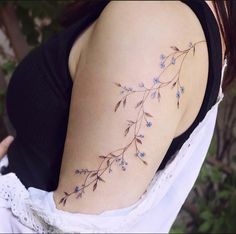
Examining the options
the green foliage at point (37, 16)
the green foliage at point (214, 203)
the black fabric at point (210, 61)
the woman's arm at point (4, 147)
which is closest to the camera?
the black fabric at point (210, 61)

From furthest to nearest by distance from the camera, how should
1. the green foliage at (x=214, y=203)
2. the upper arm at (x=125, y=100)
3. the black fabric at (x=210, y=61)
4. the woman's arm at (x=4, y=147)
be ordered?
the green foliage at (x=214, y=203), the woman's arm at (x=4, y=147), the black fabric at (x=210, y=61), the upper arm at (x=125, y=100)

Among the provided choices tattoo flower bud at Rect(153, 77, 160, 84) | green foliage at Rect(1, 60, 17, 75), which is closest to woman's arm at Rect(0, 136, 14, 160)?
tattoo flower bud at Rect(153, 77, 160, 84)

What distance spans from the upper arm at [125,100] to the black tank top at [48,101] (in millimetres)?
75

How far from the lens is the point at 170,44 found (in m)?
0.81

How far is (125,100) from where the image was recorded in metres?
0.82

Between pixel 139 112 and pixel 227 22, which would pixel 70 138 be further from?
pixel 227 22

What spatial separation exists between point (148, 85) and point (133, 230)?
318 mm

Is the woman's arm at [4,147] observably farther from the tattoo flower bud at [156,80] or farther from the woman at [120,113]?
the tattoo flower bud at [156,80]

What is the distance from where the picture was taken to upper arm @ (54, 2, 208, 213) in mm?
788

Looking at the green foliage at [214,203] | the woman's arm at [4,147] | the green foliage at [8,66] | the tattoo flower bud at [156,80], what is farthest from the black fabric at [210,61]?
the green foliage at [8,66]

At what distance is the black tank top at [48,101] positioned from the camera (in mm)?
941

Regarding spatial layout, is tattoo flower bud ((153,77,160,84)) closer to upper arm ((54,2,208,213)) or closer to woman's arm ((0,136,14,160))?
upper arm ((54,2,208,213))

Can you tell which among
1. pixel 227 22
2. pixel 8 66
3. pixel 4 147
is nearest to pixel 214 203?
pixel 8 66

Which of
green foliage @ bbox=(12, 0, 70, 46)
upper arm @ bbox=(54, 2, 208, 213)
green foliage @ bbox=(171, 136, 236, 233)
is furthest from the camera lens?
green foliage @ bbox=(171, 136, 236, 233)
